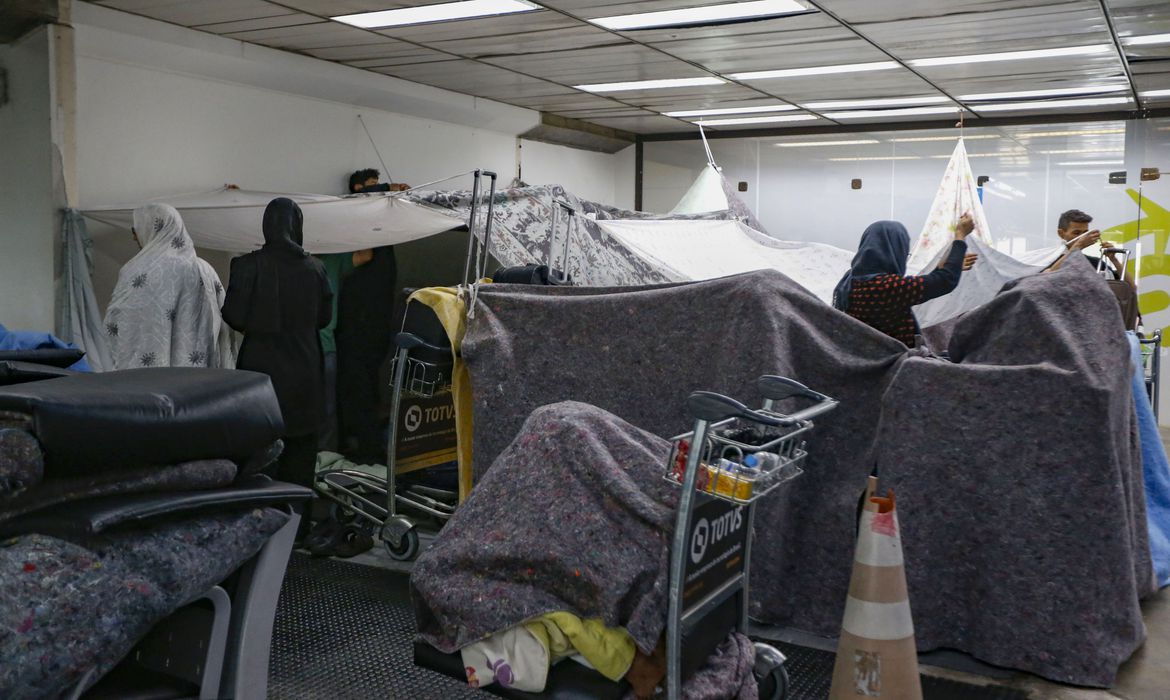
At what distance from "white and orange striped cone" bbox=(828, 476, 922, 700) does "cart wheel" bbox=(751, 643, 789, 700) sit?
135mm

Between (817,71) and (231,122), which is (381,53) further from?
(817,71)

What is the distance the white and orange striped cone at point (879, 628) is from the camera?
222cm

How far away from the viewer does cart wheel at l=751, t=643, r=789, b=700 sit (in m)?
2.18

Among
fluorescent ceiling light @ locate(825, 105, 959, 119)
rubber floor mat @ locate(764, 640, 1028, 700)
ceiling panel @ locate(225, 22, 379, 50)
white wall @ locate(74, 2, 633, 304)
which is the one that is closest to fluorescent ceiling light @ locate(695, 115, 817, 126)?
fluorescent ceiling light @ locate(825, 105, 959, 119)

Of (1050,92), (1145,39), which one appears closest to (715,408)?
(1145,39)

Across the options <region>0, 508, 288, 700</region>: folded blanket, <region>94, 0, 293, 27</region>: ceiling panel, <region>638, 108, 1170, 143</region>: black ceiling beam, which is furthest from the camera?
<region>638, 108, 1170, 143</region>: black ceiling beam

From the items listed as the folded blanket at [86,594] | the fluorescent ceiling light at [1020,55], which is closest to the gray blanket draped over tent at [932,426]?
the folded blanket at [86,594]

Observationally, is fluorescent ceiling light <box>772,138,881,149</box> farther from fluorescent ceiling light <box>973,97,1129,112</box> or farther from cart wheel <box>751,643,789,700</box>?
cart wheel <box>751,643,789,700</box>

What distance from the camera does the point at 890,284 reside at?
3674 mm

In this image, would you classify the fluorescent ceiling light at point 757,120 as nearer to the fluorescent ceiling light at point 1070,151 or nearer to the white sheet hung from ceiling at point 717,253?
the fluorescent ceiling light at point 1070,151

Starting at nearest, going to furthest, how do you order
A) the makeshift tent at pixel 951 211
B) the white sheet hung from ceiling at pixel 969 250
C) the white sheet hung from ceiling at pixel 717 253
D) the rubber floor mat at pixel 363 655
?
the rubber floor mat at pixel 363 655
the white sheet hung from ceiling at pixel 969 250
the white sheet hung from ceiling at pixel 717 253
the makeshift tent at pixel 951 211

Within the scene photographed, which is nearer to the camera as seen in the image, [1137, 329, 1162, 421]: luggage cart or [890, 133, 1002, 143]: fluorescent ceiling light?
[1137, 329, 1162, 421]: luggage cart

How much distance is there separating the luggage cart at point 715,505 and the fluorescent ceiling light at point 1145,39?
4.72 meters

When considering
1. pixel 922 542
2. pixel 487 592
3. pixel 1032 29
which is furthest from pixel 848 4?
A: pixel 487 592
